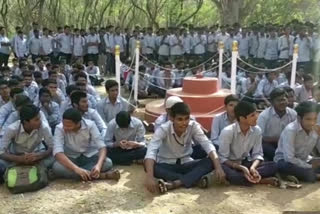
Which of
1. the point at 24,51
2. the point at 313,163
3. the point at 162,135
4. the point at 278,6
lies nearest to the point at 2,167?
the point at 162,135

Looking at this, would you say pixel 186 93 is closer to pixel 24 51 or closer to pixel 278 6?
pixel 24 51

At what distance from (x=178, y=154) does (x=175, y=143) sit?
0.45 feet

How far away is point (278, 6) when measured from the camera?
25.4m

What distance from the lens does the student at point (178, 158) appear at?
4777mm

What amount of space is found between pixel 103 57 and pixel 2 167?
11802mm

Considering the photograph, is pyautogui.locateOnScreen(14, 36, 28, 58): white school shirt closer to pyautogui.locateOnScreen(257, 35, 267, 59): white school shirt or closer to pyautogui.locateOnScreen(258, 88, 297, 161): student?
pyautogui.locateOnScreen(257, 35, 267, 59): white school shirt

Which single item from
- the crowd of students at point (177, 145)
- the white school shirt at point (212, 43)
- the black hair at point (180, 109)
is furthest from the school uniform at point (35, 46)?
the black hair at point (180, 109)

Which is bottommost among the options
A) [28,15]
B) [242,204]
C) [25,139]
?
[242,204]

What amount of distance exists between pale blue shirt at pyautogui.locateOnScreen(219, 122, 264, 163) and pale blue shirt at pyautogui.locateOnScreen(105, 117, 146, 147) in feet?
4.15

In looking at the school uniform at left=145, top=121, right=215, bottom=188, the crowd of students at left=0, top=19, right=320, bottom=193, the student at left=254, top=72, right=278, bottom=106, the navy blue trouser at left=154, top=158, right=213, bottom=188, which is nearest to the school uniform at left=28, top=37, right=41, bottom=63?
the student at left=254, top=72, right=278, bottom=106

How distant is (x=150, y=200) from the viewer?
182 inches

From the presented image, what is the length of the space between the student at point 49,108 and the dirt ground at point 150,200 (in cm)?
171

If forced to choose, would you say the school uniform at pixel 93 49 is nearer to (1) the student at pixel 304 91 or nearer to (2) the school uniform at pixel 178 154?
(1) the student at pixel 304 91

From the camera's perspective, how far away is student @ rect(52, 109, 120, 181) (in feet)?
16.4
